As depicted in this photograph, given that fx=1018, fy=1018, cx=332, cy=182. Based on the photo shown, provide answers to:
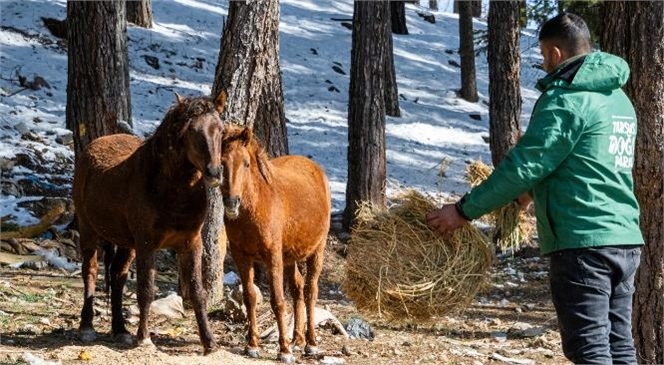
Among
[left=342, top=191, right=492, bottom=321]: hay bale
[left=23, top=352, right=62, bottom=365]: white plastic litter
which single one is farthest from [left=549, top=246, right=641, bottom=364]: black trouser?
[left=23, top=352, right=62, bottom=365]: white plastic litter

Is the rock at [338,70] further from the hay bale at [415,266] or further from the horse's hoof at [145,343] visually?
the horse's hoof at [145,343]

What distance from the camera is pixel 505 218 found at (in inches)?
375

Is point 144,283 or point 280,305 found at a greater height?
point 144,283

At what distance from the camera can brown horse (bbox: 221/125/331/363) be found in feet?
24.4

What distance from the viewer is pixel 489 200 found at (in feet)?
18.2

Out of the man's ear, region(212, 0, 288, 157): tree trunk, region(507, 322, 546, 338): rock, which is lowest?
region(507, 322, 546, 338): rock

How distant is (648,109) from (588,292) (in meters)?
3.09

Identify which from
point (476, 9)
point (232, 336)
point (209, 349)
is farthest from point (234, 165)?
point (476, 9)

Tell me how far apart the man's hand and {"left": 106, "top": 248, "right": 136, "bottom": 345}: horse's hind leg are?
340cm

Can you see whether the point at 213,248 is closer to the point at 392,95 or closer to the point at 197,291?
the point at 197,291

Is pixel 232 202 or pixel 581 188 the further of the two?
pixel 232 202

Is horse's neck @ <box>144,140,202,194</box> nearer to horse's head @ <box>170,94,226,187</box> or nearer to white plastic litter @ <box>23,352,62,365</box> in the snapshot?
horse's head @ <box>170,94,226,187</box>

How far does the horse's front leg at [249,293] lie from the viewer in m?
7.98

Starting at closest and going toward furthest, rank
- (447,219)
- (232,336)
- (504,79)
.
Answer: (447,219) → (232,336) → (504,79)
